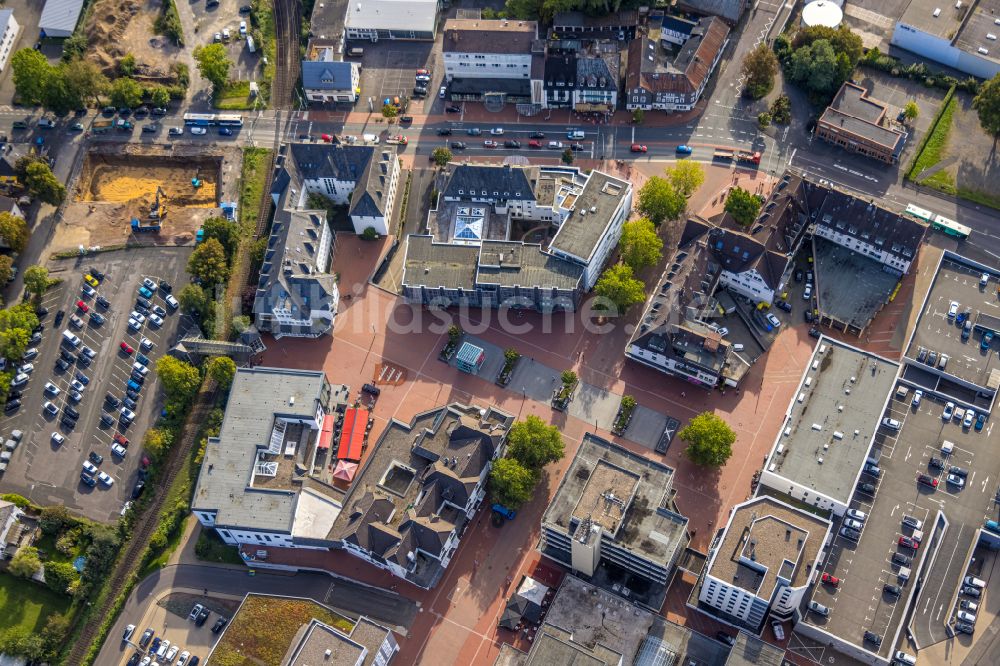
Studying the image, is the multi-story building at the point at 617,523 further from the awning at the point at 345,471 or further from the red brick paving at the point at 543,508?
the awning at the point at 345,471

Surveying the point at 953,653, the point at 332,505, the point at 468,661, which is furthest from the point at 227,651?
the point at 953,653

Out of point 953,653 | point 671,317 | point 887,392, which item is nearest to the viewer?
point 953,653

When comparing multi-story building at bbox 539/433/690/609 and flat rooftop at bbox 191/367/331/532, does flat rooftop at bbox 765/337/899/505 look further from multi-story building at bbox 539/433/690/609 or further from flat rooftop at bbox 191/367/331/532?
flat rooftop at bbox 191/367/331/532

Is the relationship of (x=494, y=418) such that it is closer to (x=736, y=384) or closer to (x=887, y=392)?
(x=736, y=384)

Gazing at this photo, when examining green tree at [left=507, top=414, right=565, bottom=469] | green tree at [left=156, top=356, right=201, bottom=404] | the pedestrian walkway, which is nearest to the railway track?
green tree at [left=156, top=356, right=201, bottom=404]

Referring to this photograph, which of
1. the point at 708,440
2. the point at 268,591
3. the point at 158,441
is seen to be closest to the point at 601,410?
the point at 708,440

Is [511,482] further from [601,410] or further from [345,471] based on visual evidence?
[345,471]
